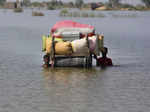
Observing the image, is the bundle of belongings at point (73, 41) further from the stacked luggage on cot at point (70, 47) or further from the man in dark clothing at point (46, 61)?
the man in dark clothing at point (46, 61)

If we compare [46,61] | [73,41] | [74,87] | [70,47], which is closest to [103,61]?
[73,41]

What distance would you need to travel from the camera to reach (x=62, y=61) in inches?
749

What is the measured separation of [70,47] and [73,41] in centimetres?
32

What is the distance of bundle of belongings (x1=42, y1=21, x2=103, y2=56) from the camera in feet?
61.2

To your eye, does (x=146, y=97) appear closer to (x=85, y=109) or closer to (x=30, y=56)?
(x=85, y=109)

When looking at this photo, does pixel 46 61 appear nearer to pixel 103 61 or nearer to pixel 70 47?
pixel 70 47

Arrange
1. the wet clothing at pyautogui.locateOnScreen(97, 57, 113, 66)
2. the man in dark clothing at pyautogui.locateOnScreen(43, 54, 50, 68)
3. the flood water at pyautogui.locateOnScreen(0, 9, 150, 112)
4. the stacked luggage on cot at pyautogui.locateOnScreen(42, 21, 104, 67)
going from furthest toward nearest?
the wet clothing at pyautogui.locateOnScreen(97, 57, 113, 66) < the man in dark clothing at pyautogui.locateOnScreen(43, 54, 50, 68) < the stacked luggage on cot at pyautogui.locateOnScreen(42, 21, 104, 67) < the flood water at pyautogui.locateOnScreen(0, 9, 150, 112)

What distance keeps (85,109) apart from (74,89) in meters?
2.59

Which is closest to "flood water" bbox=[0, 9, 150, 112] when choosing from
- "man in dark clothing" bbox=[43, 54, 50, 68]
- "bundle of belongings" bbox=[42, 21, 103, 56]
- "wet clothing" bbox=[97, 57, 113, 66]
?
"man in dark clothing" bbox=[43, 54, 50, 68]

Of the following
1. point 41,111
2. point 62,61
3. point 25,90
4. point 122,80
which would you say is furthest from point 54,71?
point 41,111

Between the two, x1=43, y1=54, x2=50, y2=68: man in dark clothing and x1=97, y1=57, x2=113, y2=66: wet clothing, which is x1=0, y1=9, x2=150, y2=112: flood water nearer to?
x1=43, y1=54, x2=50, y2=68: man in dark clothing

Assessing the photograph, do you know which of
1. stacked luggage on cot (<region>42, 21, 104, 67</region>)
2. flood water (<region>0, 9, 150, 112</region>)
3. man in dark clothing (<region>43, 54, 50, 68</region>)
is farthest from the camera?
man in dark clothing (<region>43, 54, 50, 68</region>)

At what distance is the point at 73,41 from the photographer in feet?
61.9

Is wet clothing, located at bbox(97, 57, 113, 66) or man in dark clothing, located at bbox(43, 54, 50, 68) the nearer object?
man in dark clothing, located at bbox(43, 54, 50, 68)
